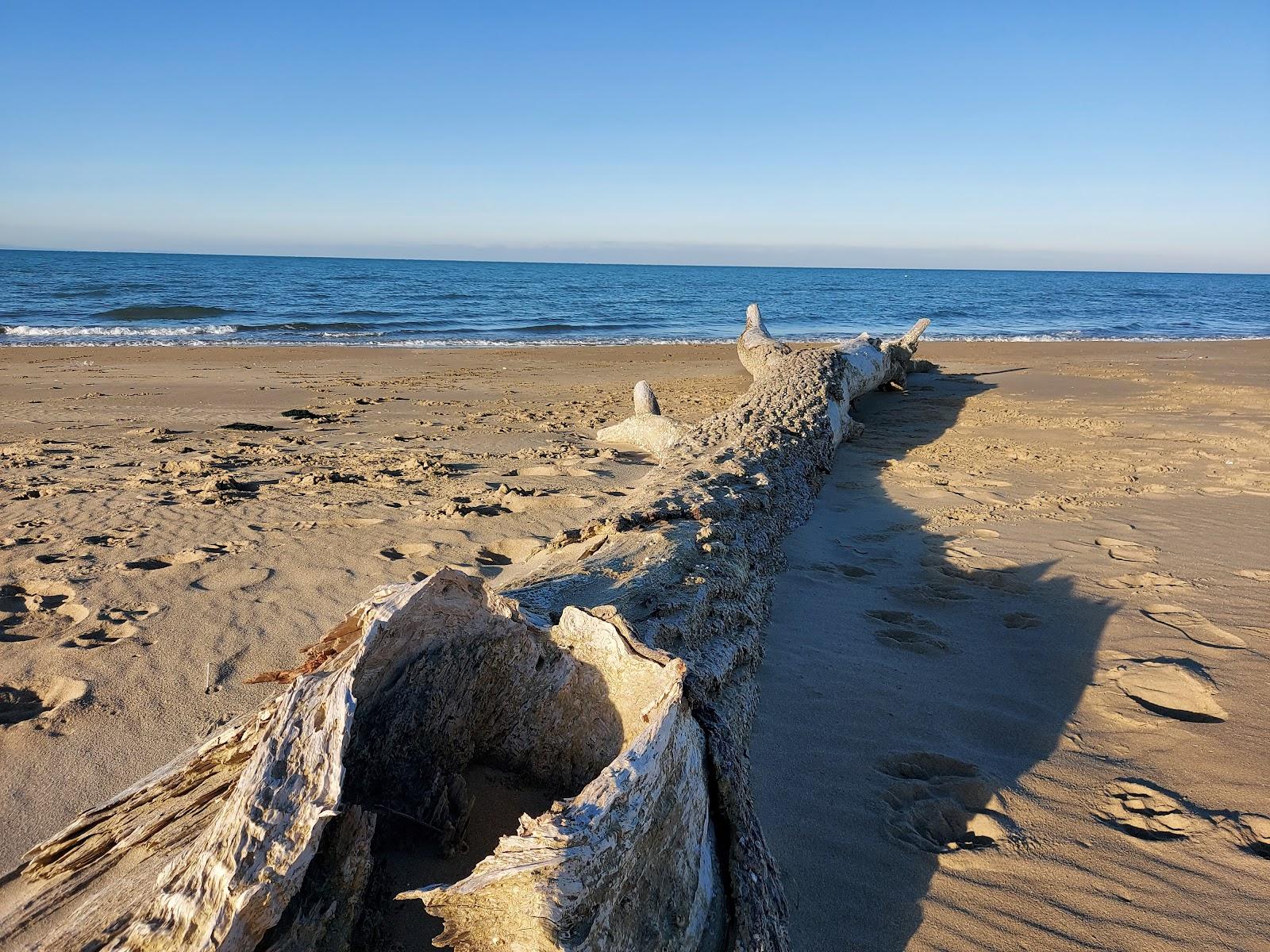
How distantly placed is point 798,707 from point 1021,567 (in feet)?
6.68

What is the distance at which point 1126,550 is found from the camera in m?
4.54

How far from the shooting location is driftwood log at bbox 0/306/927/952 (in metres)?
1.37

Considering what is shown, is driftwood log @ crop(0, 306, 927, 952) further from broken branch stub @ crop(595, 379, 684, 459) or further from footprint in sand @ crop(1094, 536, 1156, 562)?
broken branch stub @ crop(595, 379, 684, 459)

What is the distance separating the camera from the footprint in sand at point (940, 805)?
2332mm

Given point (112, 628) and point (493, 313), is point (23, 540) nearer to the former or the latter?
point (112, 628)

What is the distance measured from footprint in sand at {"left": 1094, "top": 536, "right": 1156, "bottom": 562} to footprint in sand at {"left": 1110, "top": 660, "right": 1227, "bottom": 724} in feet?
4.29

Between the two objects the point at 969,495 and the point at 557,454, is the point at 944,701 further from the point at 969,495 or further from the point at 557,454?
the point at 557,454

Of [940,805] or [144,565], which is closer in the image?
[940,805]

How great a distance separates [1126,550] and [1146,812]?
2.52 m

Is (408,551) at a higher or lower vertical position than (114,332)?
lower

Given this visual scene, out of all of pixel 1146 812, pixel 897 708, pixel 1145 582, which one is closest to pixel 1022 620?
pixel 1145 582

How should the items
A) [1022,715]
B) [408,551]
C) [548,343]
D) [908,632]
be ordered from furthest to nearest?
[548,343] → [408,551] → [908,632] → [1022,715]

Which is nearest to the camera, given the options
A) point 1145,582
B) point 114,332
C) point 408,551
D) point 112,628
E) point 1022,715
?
point 1022,715

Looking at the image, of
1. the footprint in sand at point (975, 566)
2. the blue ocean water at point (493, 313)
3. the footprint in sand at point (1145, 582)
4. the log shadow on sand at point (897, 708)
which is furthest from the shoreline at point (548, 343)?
the log shadow on sand at point (897, 708)
